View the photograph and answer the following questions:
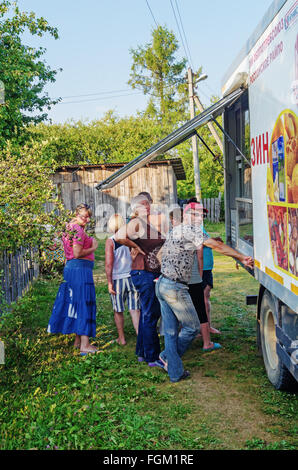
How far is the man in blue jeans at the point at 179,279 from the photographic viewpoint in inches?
204

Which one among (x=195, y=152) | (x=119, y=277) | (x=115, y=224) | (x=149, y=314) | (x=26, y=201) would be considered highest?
(x=195, y=152)

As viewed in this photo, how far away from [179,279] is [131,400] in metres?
1.35

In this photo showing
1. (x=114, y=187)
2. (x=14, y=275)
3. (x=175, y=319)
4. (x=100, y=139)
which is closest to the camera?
(x=175, y=319)

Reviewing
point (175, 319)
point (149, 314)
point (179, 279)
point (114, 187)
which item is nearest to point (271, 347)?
point (175, 319)

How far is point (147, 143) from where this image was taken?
43.2 m

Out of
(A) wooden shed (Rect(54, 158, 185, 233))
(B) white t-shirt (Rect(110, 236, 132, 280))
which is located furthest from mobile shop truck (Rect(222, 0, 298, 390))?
(A) wooden shed (Rect(54, 158, 185, 233))

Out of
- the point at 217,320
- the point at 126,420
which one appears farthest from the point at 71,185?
the point at 126,420

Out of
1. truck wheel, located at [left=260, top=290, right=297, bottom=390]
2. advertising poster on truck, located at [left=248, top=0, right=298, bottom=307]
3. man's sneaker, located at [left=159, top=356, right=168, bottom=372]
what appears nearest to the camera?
advertising poster on truck, located at [left=248, top=0, right=298, bottom=307]

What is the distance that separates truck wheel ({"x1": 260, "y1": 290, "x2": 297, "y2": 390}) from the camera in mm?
4695

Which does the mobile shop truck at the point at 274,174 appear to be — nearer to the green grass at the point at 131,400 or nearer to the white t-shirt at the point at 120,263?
the green grass at the point at 131,400

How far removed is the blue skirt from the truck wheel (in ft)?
7.56

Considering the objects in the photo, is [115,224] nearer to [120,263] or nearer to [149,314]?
[120,263]

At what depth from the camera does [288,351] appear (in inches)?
163

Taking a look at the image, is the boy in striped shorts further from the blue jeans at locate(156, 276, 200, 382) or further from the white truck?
the white truck
